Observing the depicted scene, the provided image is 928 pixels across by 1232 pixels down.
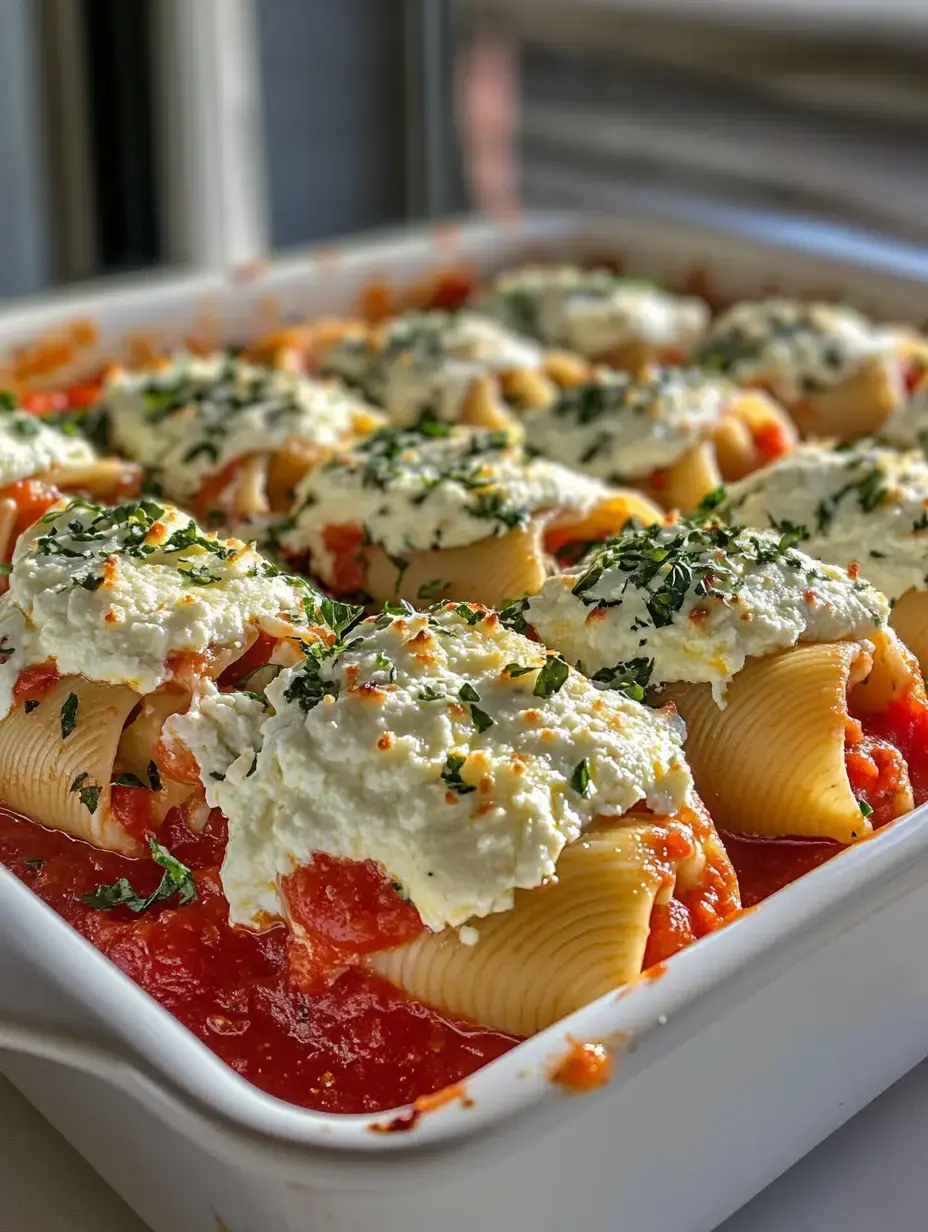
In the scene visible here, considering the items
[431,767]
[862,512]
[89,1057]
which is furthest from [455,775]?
[862,512]

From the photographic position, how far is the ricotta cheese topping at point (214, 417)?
9.04ft

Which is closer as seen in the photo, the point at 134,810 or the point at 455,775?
the point at 455,775

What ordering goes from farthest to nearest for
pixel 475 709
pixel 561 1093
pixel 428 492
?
pixel 428 492, pixel 475 709, pixel 561 1093

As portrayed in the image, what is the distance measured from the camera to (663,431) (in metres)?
2.73

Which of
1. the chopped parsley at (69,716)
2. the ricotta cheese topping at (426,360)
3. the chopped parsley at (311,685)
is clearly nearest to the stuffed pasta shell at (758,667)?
the chopped parsley at (311,685)

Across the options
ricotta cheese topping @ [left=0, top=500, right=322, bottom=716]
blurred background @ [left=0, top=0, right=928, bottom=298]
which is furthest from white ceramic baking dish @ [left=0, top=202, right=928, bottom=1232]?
blurred background @ [left=0, top=0, right=928, bottom=298]

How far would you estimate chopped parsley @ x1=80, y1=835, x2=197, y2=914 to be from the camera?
1775 mm

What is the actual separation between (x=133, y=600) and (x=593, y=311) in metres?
1.95

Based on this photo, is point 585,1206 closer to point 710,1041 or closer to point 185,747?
point 710,1041

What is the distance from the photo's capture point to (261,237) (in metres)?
6.21

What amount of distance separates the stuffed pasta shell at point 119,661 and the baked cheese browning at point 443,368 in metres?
1.15

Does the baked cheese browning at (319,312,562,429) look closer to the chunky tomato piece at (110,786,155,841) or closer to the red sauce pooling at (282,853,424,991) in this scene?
the chunky tomato piece at (110,786,155,841)

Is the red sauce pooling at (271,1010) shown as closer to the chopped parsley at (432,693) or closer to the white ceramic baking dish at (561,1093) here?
the white ceramic baking dish at (561,1093)

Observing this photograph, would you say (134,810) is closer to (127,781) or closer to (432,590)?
(127,781)
